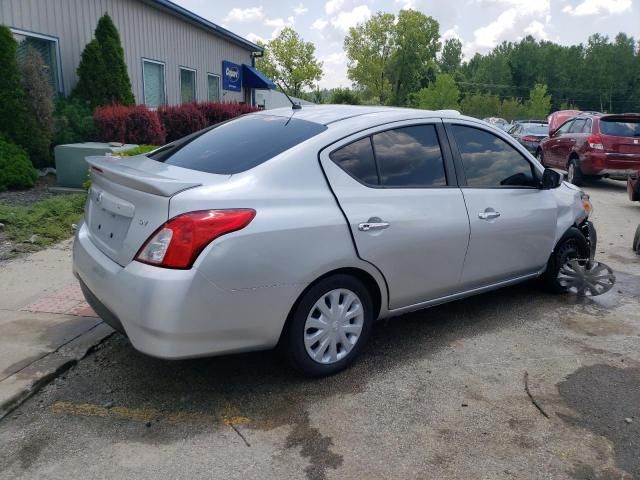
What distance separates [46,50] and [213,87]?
29.3 feet

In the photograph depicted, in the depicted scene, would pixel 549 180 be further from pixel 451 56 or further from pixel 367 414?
pixel 451 56

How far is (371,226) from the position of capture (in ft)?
11.5

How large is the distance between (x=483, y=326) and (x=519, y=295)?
948 millimetres

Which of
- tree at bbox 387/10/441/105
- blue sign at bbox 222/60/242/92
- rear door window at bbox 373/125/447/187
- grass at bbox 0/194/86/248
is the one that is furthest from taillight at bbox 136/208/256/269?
tree at bbox 387/10/441/105

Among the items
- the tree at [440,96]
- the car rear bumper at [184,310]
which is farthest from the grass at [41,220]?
the tree at [440,96]

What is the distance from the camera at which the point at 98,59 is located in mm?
11680

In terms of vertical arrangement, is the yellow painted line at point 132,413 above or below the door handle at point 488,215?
below

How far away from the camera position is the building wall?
34.9 feet

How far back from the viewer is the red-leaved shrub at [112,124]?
10.2 meters

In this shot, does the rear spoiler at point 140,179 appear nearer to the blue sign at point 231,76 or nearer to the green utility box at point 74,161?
the green utility box at point 74,161

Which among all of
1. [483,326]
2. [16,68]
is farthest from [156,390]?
[16,68]

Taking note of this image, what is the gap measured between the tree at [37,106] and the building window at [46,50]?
0.80 meters

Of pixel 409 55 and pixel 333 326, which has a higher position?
pixel 409 55

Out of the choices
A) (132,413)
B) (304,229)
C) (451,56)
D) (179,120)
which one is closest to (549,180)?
(304,229)
